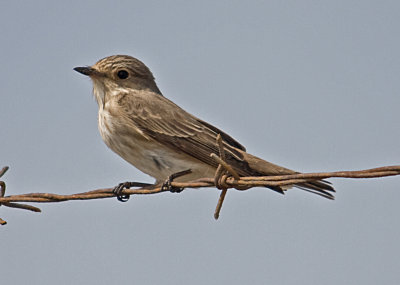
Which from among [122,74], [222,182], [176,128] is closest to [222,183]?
[222,182]

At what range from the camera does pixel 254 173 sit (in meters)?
8.03

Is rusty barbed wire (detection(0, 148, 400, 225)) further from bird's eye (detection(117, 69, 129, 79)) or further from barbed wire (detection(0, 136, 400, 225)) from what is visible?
bird's eye (detection(117, 69, 129, 79))

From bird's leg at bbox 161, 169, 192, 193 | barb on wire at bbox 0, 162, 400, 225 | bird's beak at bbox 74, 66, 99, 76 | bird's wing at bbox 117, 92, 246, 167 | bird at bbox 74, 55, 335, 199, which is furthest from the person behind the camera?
bird's beak at bbox 74, 66, 99, 76

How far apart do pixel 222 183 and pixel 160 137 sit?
3182 millimetres

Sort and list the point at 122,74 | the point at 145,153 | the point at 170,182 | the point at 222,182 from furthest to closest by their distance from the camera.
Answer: the point at 122,74 < the point at 145,153 < the point at 170,182 < the point at 222,182

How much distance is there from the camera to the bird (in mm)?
8094

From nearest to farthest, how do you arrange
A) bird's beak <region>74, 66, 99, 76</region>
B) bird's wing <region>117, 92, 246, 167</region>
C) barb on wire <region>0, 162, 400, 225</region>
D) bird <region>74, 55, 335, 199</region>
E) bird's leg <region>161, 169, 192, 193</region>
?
1. barb on wire <region>0, 162, 400, 225</region>
2. bird's leg <region>161, 169, 192, 193</region>
3. bird <region>74, 55, 335, 199</region>
4. bird's wing <region>117, 92, 246, 167</region>
5. bird's beak <region>74, 66, 99, 76</region>

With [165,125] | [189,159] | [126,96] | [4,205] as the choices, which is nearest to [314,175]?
[4,205]

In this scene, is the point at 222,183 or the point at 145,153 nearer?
the point at 222,183

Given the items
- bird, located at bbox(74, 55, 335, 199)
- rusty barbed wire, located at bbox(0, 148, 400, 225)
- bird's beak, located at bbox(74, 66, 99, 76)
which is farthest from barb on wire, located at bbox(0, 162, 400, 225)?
bird's beak, located at bbox(74, 66, 99, 76)

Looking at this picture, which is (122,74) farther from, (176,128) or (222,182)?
(222,182)

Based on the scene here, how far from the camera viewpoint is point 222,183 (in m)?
5.47

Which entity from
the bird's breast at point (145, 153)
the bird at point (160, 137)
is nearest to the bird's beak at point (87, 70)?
the bird at point (160, 137)

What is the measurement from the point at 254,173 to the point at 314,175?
334cm
